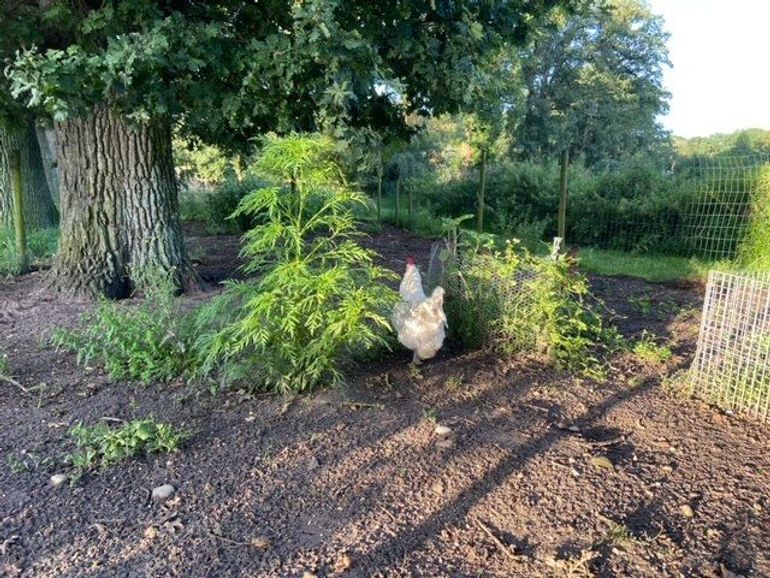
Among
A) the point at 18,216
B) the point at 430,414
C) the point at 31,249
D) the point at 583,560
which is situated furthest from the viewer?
the point at 31,249

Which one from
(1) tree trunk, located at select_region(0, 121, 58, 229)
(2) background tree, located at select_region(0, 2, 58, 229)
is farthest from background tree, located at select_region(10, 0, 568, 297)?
(1) tree trunk, located at select_region(0, 121, 58, 229)

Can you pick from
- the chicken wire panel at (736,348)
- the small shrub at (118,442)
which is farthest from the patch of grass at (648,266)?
A: the small shrub at (118,442)

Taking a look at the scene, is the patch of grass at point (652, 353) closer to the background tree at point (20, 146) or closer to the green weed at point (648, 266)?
the green weed at point (648, 266)

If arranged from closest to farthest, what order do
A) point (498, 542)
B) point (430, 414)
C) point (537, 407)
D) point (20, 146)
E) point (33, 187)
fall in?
point (498, 542) → point (430, 414) → point (537, 407) → point (20, 146) → point (33, 187)

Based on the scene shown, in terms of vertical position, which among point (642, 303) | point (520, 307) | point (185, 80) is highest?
point (185, 80)

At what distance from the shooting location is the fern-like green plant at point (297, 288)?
303 cm

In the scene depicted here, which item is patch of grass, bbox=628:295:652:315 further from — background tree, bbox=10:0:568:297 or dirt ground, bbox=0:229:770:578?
background tree, bbox=10:0:568:297

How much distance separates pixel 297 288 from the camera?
3.01 metres

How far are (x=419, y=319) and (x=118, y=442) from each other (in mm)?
1836

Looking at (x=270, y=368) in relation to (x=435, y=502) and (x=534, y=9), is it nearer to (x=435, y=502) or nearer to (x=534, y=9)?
(x=435, y=502)

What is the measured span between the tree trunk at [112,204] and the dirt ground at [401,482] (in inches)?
64.1

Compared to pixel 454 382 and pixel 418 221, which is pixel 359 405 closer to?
pixel 454 382

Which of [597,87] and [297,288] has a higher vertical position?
[597,87]

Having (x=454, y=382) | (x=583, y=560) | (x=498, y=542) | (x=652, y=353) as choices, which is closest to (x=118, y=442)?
(x=498, y=542)
